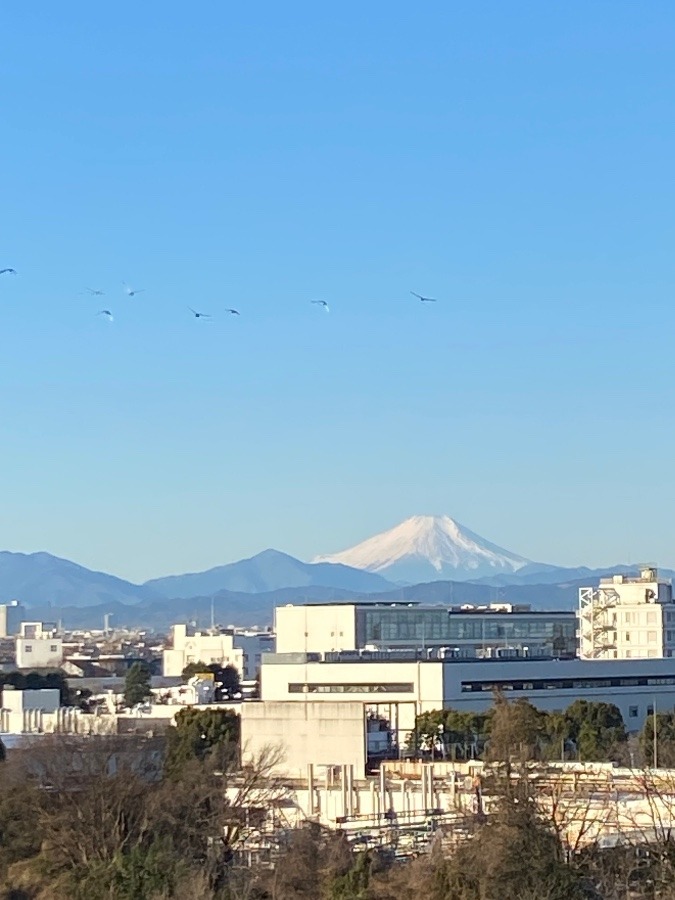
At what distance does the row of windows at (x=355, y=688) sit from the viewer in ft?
180

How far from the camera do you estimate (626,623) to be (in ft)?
244

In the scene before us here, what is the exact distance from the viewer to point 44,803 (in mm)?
29188

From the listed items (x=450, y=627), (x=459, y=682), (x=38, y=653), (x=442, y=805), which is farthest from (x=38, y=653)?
(x=442, y=805)

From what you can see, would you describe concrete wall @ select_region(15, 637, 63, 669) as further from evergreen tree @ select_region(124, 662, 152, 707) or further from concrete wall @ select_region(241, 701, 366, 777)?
concrete wall @ select_region(241, 701, 366, 777)

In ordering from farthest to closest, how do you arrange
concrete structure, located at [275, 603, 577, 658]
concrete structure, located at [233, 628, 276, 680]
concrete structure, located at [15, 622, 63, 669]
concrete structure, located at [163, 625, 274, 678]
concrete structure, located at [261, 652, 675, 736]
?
concrete structure, located at [15, 622, 63, 669], concrete structure, located at [163, 625, 274, 678], concrete structure, located at [233, 628, 276, 680], concrete structure, located at [275, 603, 577, 658], concrete structure, located at [261, 652, 675, 736]

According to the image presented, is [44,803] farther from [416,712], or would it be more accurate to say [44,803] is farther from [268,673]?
[268,673]

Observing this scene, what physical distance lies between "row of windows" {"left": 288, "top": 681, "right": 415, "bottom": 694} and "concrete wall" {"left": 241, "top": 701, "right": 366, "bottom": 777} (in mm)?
10674

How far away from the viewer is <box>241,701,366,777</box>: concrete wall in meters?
42.2

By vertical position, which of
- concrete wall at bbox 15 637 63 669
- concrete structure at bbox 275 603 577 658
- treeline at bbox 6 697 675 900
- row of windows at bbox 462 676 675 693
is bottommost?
treeline at bbox 6 697 675 900

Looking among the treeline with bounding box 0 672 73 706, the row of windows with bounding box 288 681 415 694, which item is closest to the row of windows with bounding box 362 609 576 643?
the treeline with bounding box 0 672 73 706

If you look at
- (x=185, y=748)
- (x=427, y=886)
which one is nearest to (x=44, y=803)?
(x=427, y=886)

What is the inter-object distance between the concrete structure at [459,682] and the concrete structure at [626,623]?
38.9 ft

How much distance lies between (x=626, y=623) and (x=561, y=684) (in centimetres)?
1708

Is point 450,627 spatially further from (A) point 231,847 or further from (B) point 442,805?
(A) point 231,847
